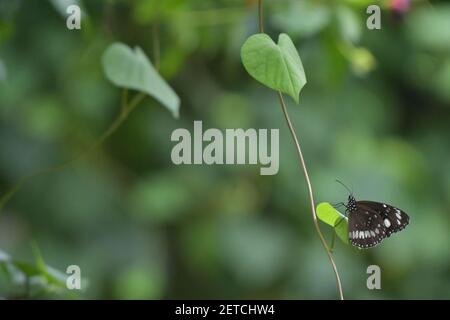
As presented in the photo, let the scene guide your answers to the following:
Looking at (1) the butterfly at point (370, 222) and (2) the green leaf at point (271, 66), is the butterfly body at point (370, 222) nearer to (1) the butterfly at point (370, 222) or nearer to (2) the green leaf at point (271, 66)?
(1) the butterfly at point (370, 222)

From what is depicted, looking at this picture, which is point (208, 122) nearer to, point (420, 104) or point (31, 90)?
point (31, 90)

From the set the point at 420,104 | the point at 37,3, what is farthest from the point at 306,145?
the point at 37,3

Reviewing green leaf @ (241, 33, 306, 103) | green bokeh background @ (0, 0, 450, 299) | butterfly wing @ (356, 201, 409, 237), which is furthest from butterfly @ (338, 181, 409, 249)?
green bokeh background @ (0, 0, 450, 299)

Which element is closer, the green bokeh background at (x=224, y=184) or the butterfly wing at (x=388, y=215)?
the butterfly wing at (x=388, y=215)

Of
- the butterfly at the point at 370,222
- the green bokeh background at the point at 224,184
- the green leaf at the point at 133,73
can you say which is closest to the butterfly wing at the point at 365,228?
the butterfly at the point at 370,222

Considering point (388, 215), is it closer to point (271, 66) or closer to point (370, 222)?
point (370, 222)

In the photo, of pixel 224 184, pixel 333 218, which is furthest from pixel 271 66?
pixel 224 184

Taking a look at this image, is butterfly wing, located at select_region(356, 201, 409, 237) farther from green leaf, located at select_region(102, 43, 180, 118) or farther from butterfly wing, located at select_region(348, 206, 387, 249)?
green leaf, located at select_region(102, 43, 180, 118)
